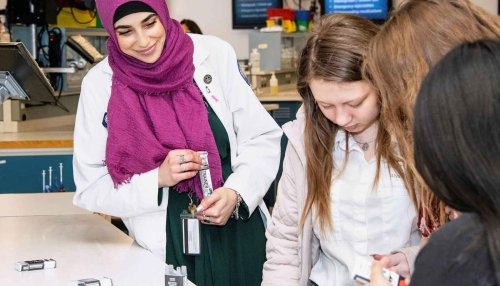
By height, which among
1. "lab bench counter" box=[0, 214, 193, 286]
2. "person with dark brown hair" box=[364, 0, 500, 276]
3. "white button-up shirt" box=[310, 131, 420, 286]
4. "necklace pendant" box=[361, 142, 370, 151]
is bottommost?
"lab bench counter" box=[0, 214, 193, 286]

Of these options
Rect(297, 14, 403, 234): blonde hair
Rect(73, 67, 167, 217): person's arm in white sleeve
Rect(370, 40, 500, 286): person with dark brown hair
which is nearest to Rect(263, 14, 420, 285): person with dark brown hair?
Rect(297, 14, 403, 234): blonde hair

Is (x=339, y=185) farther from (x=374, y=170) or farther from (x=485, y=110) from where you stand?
(x=485, y=110)

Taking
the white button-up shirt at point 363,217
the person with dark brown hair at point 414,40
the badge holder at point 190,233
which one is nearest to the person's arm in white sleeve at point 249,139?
the badge holder at point 190,233

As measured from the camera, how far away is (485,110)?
1020mm

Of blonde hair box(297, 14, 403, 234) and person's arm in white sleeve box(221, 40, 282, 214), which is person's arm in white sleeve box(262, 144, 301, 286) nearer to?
blonde hair box(297, 14, 403, 234)

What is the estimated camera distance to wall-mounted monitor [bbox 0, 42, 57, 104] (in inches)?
92.4

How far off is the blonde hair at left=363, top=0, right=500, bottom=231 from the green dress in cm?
84

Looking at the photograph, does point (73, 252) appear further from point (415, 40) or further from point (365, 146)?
point (415, 40)

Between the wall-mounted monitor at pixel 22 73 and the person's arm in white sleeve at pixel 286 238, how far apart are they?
865 millimetres

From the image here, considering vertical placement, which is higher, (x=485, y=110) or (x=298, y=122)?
(x=485, y=110)

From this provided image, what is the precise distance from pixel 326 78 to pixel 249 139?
61 centimetres

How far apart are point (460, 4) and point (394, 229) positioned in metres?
0.57

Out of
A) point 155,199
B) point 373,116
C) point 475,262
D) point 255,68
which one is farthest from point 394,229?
point 255,68

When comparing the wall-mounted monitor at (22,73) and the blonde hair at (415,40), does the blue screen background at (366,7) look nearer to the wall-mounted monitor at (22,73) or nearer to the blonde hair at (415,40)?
the wall-mounted monitor at (22,73)
